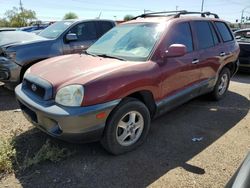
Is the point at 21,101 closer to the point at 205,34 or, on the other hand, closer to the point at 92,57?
the point at 92,57

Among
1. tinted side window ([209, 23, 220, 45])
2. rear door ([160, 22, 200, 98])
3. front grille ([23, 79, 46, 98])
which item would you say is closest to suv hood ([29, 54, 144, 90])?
front grille ([23, 79, 46, 98])

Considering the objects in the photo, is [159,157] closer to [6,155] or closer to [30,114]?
[30,114]

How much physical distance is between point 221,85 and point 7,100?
4.54 metres

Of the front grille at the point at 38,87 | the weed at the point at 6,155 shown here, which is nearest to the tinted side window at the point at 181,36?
the front grille at the point at 38,87

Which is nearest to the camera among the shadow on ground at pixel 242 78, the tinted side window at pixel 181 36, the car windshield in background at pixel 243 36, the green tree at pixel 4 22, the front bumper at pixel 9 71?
the tinted side window at pixel 181 36

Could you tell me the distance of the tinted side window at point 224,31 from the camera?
524 cm

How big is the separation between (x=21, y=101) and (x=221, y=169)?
2.65 m

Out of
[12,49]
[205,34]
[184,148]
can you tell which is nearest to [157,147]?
[184,148]

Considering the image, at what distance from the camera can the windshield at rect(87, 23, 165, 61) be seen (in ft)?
11.9

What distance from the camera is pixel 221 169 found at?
3.09 m

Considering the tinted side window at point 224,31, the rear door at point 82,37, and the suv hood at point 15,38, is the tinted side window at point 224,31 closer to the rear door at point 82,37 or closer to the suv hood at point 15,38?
the rear door at point 82,37

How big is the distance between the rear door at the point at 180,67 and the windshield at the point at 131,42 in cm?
22

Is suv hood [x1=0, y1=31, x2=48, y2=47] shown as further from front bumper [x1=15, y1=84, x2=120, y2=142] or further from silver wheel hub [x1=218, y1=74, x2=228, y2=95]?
silver wheel hub [x1=218, y1=74, x2=228, y2=95]

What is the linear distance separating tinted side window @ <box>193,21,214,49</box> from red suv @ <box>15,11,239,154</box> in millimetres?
22
